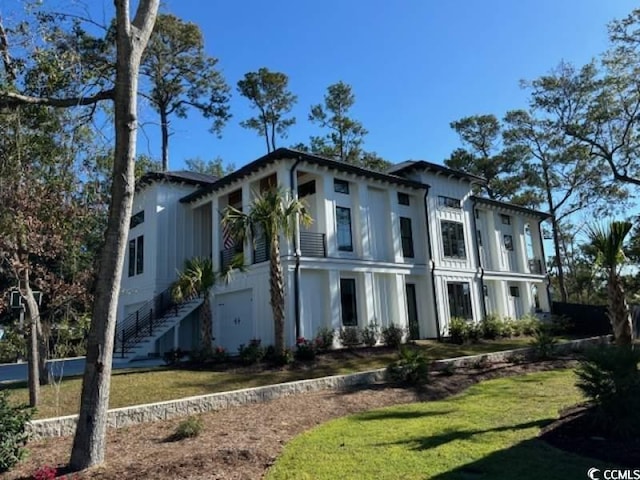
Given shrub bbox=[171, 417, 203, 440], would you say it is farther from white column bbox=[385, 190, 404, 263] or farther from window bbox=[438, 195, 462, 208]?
window bbox=[438, 195, 462, 208]

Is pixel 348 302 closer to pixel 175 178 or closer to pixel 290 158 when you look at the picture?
pixel 290 158

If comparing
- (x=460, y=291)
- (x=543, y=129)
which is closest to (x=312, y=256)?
(x=460, y=291)

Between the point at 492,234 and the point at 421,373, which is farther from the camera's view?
the point at 492,234

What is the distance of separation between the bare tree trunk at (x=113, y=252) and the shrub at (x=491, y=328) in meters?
17.2

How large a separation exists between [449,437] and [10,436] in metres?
5.46

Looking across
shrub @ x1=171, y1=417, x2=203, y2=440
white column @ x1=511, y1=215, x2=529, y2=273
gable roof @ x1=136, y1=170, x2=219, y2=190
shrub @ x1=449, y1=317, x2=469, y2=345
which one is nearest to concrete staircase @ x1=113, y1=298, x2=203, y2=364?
gable roof @ x1=136, y1=170, x2=219, y2=190

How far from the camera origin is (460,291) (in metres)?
21.9

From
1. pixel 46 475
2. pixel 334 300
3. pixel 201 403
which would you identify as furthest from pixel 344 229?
pixel 46 475

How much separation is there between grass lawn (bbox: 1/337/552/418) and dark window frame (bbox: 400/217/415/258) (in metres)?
5.51

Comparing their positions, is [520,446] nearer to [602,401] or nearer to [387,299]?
[602,401]

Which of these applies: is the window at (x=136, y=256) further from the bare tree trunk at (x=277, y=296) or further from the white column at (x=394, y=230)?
the white column at (x=394, y=230)

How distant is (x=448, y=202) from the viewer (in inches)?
891

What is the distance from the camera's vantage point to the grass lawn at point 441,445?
4930 millimetres

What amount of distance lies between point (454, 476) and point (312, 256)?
40.3 ft
